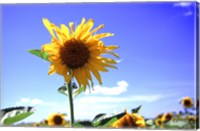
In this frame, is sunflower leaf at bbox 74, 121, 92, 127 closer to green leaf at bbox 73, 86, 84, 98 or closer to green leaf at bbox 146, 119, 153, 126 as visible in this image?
green leaf at bbox 73, 86, 84, 98

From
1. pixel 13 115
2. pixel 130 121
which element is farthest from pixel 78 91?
pixel 13 115

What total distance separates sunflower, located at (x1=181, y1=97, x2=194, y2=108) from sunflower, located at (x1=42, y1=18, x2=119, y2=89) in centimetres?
53

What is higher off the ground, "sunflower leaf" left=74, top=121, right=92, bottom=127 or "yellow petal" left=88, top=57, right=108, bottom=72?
"yellow petal" left=88, top=57, right=108, bottom=72

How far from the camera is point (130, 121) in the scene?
9.02ft

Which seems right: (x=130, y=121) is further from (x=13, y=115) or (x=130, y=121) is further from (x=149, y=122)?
(x=13, y=115)

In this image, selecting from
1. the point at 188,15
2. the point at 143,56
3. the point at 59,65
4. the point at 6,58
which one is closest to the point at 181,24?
the point at 188,15

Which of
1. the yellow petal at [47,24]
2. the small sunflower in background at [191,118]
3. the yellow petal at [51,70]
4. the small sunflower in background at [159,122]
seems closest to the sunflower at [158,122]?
the small sunflower in background at [159,122]

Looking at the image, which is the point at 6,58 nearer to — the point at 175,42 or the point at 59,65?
the point at 59,65

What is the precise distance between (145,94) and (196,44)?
1.52ft

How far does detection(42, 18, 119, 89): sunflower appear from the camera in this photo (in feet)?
8.81

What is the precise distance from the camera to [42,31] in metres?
2.97

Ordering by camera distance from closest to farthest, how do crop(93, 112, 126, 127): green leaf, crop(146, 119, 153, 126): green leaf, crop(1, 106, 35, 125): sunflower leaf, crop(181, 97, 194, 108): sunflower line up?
crop(1, 106, 35, 125): sunflower leaf → crop(93, 112, 126, 127): green leaf → crop(181, 97, 194, 108): sunflower → crop(146, 119, 153, 126): green leaf

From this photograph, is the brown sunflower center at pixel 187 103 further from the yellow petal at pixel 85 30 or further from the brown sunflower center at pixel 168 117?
the yellow petal at pixel 85 30


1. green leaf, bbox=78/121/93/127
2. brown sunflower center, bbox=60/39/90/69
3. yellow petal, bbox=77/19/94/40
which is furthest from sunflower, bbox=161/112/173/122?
yellow petal, bbox=77/19/94/40
